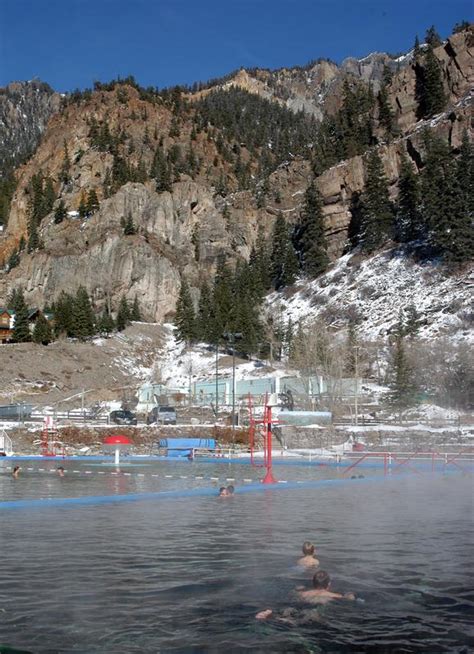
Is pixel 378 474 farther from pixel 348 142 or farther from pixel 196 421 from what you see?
pixel 348 142

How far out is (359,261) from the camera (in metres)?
99.9

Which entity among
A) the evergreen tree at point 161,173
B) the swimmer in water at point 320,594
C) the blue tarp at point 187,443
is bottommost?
the swimmer in water at point 320,594

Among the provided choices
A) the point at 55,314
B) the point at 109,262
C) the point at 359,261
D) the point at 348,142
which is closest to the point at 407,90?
the point at 348,142

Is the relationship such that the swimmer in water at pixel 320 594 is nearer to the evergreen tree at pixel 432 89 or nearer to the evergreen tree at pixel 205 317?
the evergreen tree at pixel 205 317

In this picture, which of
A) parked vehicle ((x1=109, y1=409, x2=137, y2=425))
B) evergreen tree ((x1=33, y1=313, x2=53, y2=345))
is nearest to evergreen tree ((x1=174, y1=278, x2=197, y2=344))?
evergreen tree ((x1=33, y1=313, x2=53, y2=345))

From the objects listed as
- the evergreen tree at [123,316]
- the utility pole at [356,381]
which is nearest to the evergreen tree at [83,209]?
the evergreen tree at [123,316]

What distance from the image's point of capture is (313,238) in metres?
107

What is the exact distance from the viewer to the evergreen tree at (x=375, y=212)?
9788cm

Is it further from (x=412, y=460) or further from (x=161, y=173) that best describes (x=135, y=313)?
(x=412, y=460)

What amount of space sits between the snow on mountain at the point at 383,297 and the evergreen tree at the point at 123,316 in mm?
21215

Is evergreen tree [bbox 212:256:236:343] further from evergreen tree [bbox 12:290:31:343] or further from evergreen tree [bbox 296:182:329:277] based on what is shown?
evergreen tree [bbox 12:290:31:343]

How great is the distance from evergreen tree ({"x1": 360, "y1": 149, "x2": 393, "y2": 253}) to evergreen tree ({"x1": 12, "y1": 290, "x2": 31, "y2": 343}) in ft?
157

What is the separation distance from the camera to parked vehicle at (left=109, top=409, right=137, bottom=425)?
2101 inches

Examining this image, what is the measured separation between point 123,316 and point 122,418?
5213 centimetres
